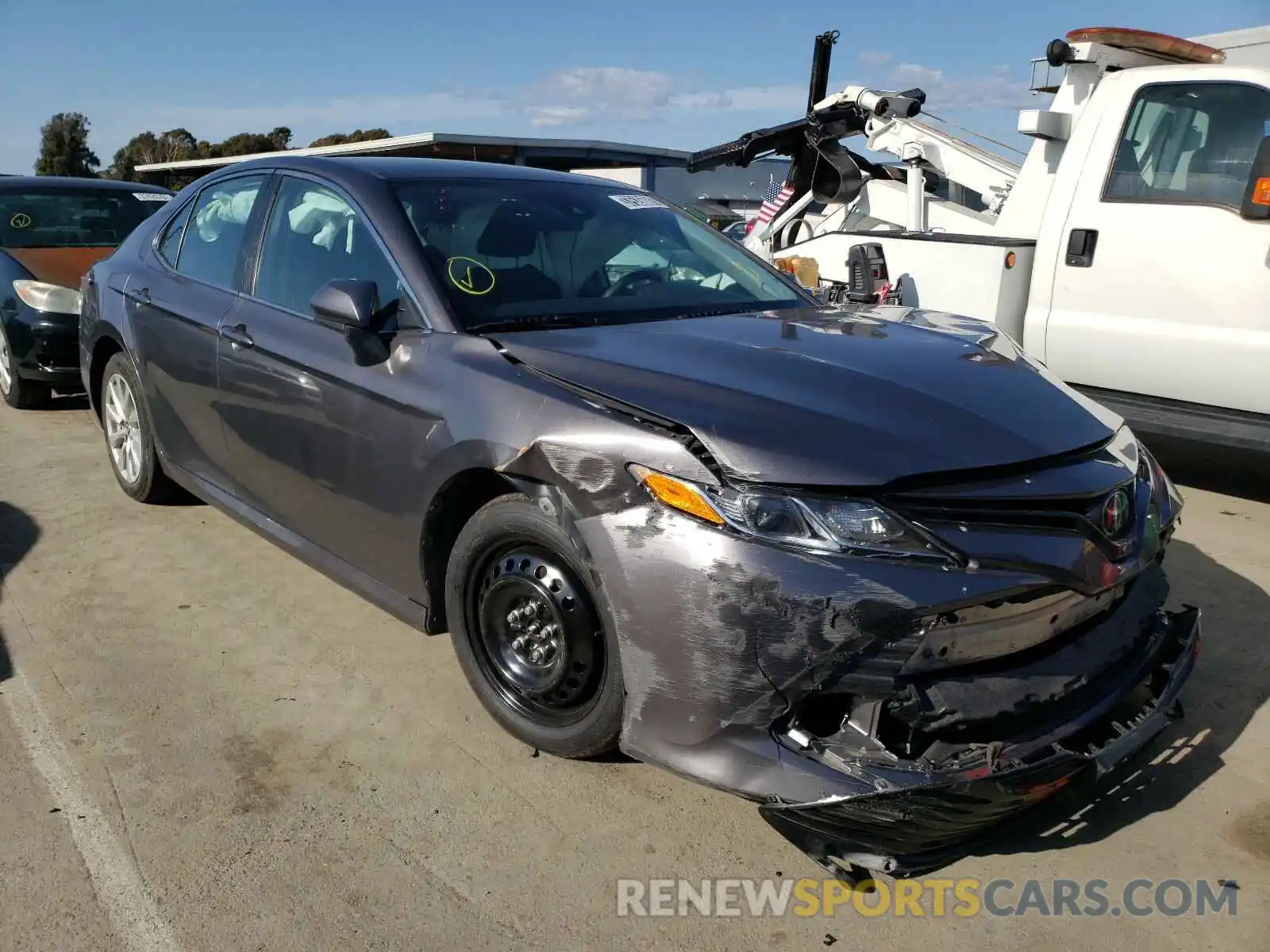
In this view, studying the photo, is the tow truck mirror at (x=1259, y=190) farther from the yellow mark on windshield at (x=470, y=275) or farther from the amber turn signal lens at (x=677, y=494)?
the amber turn signal lens at (x=677, y=494)

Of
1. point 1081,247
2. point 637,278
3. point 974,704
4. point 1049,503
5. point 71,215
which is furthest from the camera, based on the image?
point 71,215

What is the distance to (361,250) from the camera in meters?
3.26

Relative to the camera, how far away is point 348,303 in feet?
9.73

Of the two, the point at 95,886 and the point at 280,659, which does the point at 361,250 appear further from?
the point at 95,886

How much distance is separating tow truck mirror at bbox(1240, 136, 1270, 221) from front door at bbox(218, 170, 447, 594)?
152 inches

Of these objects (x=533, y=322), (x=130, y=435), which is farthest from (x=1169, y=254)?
(x=130, y=435)

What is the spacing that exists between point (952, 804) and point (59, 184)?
829 cm

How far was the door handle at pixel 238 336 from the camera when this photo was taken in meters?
3.60

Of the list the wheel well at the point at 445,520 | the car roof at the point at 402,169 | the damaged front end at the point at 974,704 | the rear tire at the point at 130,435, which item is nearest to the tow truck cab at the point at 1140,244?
the car roof at the point at 402,169

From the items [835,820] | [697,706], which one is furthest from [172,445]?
[835,820]

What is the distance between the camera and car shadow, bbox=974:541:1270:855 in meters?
2.53

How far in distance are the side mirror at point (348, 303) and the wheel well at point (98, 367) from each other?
7.51ft

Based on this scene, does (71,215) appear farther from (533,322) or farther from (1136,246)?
(1136,246)

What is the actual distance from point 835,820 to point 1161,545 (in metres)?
1.28
